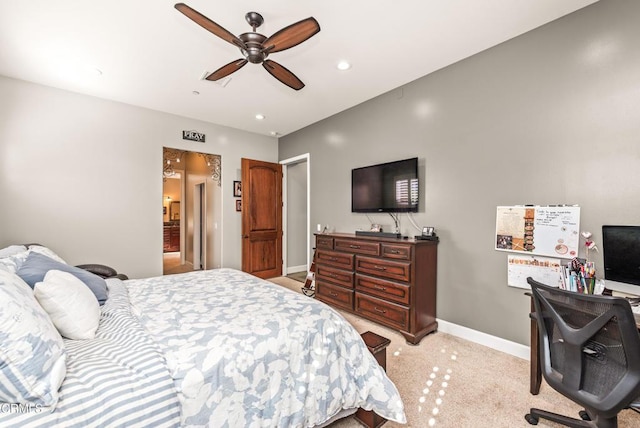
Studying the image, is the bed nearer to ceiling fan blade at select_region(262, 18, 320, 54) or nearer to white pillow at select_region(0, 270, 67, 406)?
white pillow at select_region(0, 270, 67, 406)

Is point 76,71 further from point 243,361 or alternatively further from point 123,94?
point 243,361

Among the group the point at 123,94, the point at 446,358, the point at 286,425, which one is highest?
the point at 123,94

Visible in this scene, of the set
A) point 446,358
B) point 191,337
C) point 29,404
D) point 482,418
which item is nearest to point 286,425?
point 191,337

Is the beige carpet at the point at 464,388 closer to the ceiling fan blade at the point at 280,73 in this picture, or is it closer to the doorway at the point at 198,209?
the ceiling fan blade at the point at 280,73

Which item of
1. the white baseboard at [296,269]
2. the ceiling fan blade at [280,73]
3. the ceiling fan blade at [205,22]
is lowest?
the white baseboard at [296,269]

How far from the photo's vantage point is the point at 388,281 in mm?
2873

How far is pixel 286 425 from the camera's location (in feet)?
4.15

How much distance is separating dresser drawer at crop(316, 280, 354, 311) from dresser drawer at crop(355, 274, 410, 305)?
0.67 ft

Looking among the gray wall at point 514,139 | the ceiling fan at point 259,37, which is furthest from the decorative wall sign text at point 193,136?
the gray wall at point 514,139

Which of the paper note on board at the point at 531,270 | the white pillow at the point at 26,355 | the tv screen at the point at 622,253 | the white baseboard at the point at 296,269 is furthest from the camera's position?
the white baseboard at the point at 296,269

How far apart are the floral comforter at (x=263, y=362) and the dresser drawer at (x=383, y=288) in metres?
1.27

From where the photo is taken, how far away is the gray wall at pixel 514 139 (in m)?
1.98

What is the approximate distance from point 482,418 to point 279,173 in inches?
181

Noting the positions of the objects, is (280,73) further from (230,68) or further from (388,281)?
(388,281)
